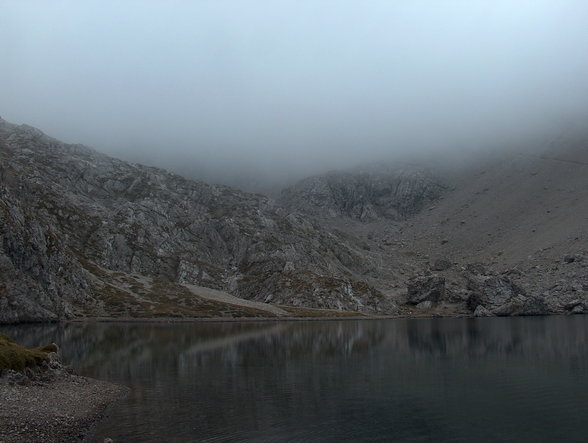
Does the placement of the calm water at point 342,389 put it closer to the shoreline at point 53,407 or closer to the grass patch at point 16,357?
Result: the shoreline at point 53,407

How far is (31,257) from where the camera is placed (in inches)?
6550

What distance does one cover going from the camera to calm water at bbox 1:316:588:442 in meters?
39.2

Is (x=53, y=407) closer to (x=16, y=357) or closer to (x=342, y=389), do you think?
(x=16, y=357)

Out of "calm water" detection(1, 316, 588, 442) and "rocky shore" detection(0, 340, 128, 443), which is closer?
"rocky shore" detection(0, 340, 128, 443)

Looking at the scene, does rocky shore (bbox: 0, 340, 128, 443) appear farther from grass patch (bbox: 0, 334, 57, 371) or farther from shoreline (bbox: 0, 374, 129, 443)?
grass patch (bbox: 0, 334, 57, 371)

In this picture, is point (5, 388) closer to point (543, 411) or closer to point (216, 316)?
point (543, 411)

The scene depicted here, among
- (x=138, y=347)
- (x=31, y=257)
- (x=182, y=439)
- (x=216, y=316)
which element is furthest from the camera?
(x=216, y=316)

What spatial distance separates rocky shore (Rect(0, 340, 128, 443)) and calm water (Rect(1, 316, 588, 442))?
7.80 feet

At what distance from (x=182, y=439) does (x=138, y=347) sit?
64.3 metres

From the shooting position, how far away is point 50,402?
140 ft

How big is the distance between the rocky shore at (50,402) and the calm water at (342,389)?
2.38 metres

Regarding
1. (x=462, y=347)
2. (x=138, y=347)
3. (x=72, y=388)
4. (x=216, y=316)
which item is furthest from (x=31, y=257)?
(x=462, y=347)

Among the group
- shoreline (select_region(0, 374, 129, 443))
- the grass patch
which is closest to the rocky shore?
shoreline (select_region(0, 374, 129, 443))

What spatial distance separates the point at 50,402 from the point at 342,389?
102ft
